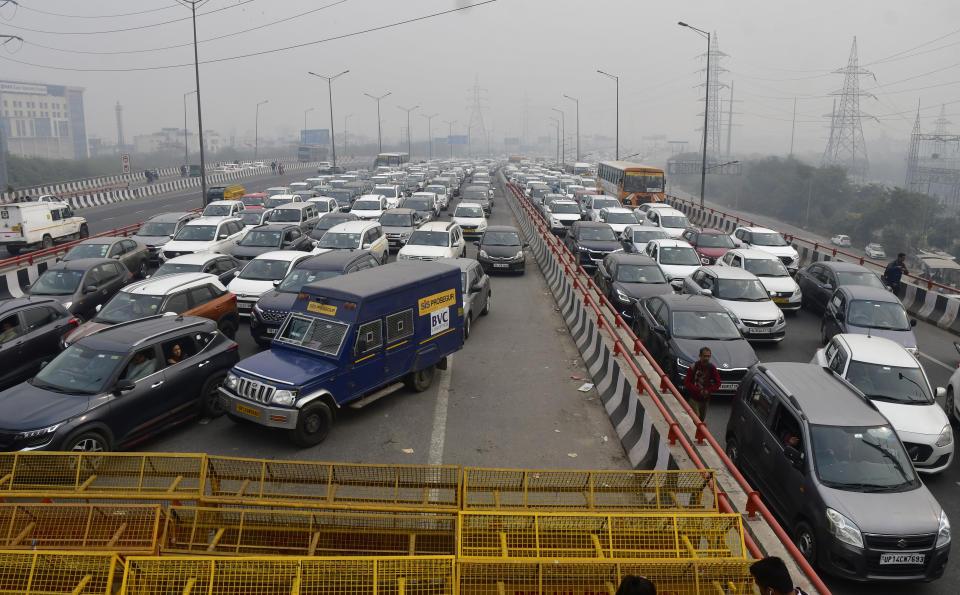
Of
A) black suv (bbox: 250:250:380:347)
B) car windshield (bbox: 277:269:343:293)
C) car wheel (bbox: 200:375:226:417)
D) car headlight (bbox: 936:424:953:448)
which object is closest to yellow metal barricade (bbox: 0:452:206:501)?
car wheel (bbox: 200:375:226:417)

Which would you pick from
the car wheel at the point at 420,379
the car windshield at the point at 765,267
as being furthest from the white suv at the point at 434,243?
the car windshield at the point at 765,267

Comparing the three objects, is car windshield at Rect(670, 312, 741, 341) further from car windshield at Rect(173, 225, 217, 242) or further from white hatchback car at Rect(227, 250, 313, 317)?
car windshield at Rect(173, 225, 217, 242)

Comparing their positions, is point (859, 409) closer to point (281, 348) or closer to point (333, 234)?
point (281, 348)

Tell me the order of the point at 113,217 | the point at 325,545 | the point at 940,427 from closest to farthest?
1. the point at 325,545
2. the point at 940,427
3. the point at 113,217

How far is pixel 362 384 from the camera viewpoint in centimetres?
991

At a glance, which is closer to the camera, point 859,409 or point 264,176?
point 859,409

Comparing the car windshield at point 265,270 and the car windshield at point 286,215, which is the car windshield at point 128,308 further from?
the car windshield at point 286,215

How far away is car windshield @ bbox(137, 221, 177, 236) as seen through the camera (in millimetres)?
21922

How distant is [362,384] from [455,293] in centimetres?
275

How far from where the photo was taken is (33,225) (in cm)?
2369

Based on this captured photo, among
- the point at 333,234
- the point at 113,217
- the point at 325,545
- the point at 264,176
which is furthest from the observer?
the point at 264,176

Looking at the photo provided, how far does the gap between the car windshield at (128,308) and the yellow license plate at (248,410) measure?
4.38 meters

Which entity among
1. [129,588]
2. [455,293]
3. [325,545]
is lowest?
[325,545]

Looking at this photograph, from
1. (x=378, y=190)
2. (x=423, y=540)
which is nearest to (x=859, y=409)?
(x=423, y=540)
